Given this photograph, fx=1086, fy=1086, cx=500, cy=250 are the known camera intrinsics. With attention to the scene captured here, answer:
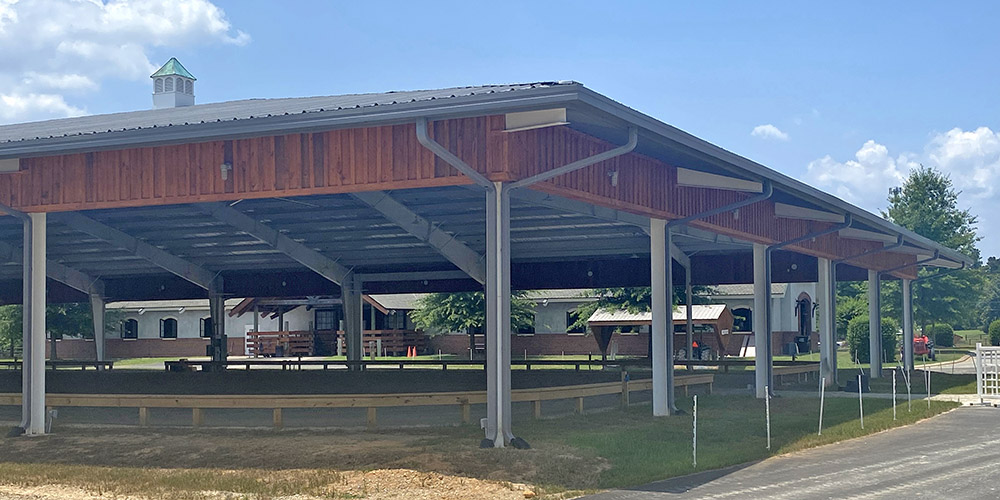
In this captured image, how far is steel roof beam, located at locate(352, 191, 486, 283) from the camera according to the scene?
23.1m

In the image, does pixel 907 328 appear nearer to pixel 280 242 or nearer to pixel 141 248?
pixel 280 242

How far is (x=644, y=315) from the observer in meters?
48.6

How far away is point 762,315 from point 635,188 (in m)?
8.77

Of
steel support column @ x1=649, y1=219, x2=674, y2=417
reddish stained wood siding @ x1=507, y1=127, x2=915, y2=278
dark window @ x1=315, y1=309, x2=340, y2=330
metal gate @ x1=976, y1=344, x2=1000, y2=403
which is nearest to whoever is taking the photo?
reddish stained wood siding @ x1=507, y1=127, x2=915, y2=278

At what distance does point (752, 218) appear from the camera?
960 inches

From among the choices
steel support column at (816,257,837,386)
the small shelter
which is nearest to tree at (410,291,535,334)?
the small shelter

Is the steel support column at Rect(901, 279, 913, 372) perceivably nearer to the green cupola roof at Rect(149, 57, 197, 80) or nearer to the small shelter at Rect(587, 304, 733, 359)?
the small shelter at Rect(587, 304, 733, 359)

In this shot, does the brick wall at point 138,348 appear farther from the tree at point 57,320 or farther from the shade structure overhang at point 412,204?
the shade structure overhang at point 412,204

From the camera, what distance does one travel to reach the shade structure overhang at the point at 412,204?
598 inches

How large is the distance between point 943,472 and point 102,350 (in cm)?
3166

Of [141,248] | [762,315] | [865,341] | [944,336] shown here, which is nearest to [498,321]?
[762,315]

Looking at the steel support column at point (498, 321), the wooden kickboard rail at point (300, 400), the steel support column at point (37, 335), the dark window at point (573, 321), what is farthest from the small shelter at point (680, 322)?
the steel support column at point (498, 321)

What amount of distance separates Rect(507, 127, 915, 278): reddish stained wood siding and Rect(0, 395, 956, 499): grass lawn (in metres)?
3.80

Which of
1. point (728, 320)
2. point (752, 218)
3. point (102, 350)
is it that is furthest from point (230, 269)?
point (728, 320)
